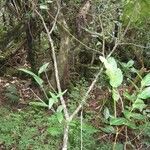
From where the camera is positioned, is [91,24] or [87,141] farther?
[91,24]

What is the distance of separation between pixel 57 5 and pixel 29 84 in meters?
1.42

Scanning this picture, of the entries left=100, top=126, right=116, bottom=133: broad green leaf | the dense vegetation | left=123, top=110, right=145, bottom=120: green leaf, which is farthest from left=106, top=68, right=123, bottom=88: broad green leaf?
left=100, top=126, right=116, bottom=133: broad green leaf

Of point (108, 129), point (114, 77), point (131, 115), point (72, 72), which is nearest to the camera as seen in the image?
point (114, 77)

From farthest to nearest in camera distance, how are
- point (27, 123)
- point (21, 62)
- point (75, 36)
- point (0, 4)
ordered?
point (21, 62) < point (0, 4) < point (75, 36) < point (27, 123)

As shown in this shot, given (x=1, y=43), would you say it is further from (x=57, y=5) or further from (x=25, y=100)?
(x=57, y=5)

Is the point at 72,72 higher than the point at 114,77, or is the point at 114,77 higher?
the point at 114,77

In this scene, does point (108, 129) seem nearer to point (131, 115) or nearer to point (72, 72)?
point (131, 115)

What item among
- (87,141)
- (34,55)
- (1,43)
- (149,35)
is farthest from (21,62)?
(87,141)

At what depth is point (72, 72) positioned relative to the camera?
5070 millimetres

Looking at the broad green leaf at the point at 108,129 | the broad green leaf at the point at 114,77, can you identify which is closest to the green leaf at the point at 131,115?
the broad green leaf at the point at 114,77

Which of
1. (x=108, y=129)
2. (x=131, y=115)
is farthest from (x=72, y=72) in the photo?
(x=131, y=115)

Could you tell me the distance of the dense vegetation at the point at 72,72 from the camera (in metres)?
3.90

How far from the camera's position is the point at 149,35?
535 centimetres

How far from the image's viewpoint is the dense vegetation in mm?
3904
